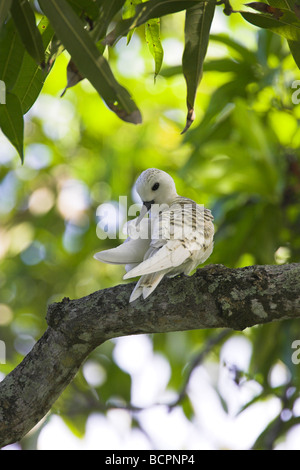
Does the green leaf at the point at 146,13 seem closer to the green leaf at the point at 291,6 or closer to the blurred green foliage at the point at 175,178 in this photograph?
the green leaf at the point at 291,6

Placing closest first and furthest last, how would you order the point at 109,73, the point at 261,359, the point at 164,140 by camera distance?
the point at 109,73 < the point at 261,359 < the point at 164,140

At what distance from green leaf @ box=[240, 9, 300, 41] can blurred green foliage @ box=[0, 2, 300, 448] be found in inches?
70.1

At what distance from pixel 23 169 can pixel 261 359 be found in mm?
3339

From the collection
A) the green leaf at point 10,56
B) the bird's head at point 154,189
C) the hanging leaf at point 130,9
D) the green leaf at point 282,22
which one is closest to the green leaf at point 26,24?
the green leaf at point 10,56

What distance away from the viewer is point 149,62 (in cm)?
539

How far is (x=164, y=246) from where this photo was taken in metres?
2.09

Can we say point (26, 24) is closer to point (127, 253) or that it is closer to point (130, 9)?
point (130, 9)

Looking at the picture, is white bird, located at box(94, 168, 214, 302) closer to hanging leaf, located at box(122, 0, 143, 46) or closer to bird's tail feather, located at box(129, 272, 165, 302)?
bird's tail feather, located at box(129, 272, 165, 302)

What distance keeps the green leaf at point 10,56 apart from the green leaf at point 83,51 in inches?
11.0

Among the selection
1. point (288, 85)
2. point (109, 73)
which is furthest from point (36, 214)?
point (109, 73)

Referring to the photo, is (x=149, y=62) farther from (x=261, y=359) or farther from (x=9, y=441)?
(x=9, y=441)

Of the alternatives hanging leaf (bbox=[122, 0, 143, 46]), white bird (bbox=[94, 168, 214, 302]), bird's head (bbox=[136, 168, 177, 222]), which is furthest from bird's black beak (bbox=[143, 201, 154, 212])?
hanging leaf (bbox=[122, 0, 143, 46])

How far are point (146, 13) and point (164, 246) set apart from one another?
2.71 ft

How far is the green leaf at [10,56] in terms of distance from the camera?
5.84ft
